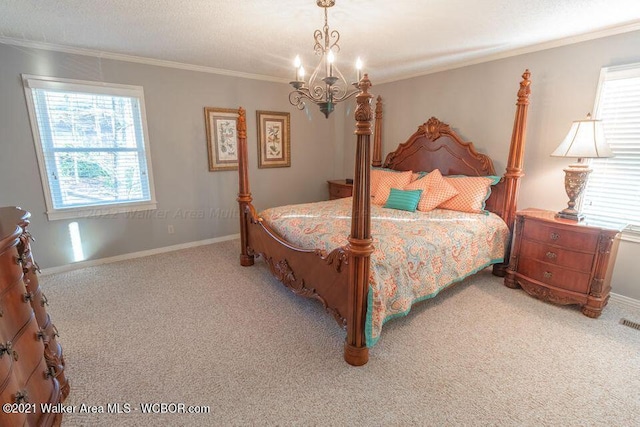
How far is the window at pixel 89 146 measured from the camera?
3.04 metres

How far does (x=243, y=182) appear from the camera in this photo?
334 cm

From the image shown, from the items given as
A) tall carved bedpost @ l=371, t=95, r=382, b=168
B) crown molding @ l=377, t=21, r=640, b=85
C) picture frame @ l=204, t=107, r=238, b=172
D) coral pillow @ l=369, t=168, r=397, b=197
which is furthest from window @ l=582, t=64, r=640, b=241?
picture frame @ l=204, t=107, r=238, b=172

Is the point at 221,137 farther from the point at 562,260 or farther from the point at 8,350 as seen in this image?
the point at 562,260

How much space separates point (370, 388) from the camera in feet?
5.75

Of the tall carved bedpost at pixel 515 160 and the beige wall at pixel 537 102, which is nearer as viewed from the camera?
the beige wall at pixel 537 102

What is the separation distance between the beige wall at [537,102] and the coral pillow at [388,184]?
2.74ft

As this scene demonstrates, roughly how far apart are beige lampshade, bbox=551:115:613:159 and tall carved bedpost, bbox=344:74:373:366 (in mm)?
1941

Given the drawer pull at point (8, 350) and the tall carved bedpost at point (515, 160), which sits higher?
the tall carved bedpost at point (515, 160)

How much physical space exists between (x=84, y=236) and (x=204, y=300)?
1.83 metres

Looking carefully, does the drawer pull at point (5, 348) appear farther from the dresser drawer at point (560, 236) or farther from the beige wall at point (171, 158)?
the dresser drawer at point (560, 236)

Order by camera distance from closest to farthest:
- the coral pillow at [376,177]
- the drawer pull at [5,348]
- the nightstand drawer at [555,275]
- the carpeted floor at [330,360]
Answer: the drawer pull at [5,348] < the carpeted floor at [330,360] < the nightstand drawer at [555,275] < the coral pillow at [376,177]

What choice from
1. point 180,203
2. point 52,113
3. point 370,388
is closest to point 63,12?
point 52,113

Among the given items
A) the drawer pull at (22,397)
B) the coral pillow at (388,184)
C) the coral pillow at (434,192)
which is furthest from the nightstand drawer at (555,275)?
the drawer pull at (22,397)

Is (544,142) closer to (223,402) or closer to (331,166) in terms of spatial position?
(331,166)
